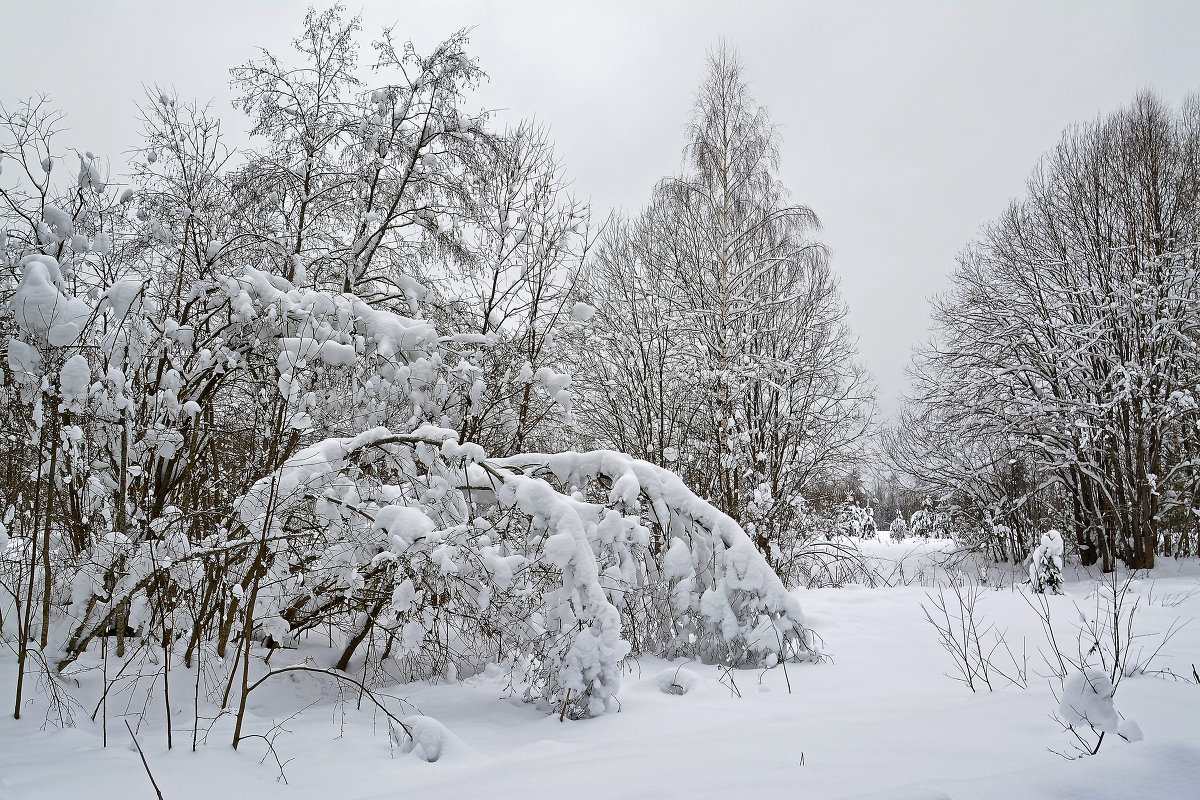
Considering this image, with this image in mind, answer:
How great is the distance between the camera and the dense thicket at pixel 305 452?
2.72 meters

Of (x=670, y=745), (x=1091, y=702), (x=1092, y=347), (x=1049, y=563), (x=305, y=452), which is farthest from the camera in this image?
(x=1092, y=347)

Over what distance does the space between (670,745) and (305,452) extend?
205 centimetres

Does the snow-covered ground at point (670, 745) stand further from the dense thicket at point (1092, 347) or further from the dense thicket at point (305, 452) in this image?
the dense thicket at point (1092, 347)

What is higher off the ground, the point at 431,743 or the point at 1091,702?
the point at 1091,702

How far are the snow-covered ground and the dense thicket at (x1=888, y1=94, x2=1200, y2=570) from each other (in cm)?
867

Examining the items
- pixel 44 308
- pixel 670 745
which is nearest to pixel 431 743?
pixel 670 745

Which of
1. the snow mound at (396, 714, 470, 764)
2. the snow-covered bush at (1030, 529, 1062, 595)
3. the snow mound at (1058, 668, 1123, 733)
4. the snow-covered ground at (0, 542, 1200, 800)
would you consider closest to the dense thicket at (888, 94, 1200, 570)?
the snow-covered bush at (1030, 529, 1062, 595)

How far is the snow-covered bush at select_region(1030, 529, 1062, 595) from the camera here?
771cm

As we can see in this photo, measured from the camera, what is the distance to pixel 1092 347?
10648 millimetres

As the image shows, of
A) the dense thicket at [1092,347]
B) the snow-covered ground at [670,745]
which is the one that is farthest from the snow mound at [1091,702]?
the dense thicket at [1092,347]

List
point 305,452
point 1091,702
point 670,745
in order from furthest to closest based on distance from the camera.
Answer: point 305,452 → point 670,745 → point 1091,702

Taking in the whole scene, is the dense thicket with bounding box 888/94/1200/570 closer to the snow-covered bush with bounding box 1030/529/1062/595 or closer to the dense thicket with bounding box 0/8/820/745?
the snow-covered bush with bounding box 1030/529/1062/595

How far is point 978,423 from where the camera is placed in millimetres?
11664

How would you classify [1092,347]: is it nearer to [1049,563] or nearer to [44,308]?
[1049,563]
